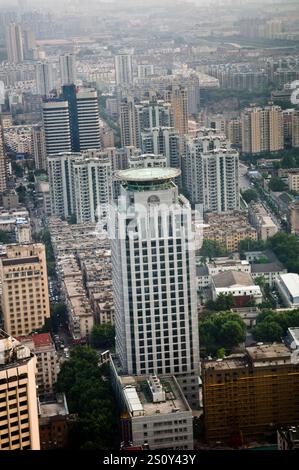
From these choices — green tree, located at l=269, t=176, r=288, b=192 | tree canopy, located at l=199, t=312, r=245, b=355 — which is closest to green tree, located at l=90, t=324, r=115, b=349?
tree canopy, located at l=199, t=312, r=245, b=355

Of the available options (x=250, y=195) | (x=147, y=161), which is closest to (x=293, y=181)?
(x=250, y=195)

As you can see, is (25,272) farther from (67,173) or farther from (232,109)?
(232,109)

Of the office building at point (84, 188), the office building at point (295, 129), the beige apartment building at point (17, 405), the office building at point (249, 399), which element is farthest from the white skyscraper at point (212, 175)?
the beige apartment building at point (17, 405)

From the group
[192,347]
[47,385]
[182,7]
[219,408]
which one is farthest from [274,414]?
[182,7]

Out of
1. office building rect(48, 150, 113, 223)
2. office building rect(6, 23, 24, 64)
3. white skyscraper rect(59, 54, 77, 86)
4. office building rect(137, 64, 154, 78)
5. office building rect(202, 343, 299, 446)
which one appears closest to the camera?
office building rect(202, 343, 299, 446)

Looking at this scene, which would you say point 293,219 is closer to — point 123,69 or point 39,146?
point 39,146

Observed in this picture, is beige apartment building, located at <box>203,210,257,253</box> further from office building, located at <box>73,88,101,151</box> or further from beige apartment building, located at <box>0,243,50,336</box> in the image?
office building, located at <box>73,88,101,151</box>
